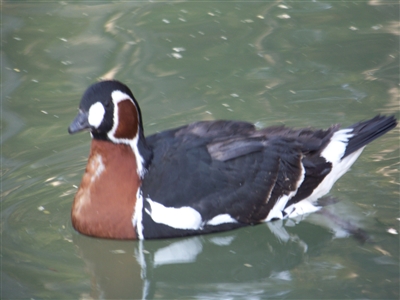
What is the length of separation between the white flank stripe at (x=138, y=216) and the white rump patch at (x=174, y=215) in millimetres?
60

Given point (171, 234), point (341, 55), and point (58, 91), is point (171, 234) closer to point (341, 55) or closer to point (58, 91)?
point (58, 91)

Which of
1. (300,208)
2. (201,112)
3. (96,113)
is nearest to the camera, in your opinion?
(96,113)

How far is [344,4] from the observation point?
31.1ft

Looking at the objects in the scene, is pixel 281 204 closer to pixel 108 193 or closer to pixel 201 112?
pixel 108 193

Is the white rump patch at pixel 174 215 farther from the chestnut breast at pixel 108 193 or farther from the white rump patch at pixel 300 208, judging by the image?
the white rump patch at pixel 300 208

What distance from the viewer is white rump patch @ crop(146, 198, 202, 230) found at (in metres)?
5.00

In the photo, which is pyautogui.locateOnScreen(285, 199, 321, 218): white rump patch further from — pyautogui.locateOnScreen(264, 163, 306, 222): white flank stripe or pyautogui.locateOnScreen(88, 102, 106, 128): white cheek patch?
pyautogui.locateOnScreen(88, 102, 106, 128): white cheek patch

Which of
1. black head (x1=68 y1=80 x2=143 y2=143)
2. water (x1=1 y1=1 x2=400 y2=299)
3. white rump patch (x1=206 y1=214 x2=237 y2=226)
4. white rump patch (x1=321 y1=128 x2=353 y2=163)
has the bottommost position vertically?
water (x1=1 y1=1 x2=400 y2=299)

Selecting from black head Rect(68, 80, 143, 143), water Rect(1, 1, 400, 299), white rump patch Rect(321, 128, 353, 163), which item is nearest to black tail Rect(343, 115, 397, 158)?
white rump patch Rect(321, 128, 353, 163)

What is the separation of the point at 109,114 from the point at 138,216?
2.31 feet

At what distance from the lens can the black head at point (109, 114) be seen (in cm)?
493

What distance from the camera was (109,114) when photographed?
16.5 ft

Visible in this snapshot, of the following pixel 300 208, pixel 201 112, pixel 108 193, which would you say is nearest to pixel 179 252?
pixel 108 193

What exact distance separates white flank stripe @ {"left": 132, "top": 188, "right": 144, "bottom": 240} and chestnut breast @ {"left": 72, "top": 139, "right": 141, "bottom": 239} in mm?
22
